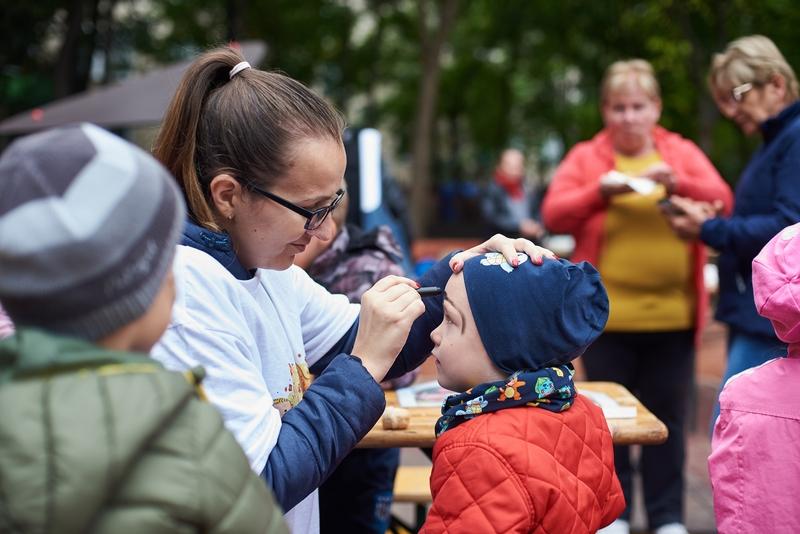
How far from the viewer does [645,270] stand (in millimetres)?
3980

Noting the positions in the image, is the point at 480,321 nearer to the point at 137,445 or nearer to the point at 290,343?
the point at 290,343

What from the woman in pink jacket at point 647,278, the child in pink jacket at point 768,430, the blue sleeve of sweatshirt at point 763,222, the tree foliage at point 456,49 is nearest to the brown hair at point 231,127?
the child in pink jacket at point 768,430

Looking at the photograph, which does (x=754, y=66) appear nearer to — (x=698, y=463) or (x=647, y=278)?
(x=647, y=278)

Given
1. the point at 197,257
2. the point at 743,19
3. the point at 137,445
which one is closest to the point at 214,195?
the point at 197,257

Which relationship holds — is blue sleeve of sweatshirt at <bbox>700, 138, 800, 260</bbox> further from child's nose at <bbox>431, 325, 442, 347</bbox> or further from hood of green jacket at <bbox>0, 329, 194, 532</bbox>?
hood of green jacket at <bbox>0, 329, 194, 532</bbox>

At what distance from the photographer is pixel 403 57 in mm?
24719

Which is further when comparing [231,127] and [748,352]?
[748,352]

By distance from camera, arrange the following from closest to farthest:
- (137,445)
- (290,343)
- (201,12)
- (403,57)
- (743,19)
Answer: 1. (137,445)
2. (290,343)
3. (743,19)
4. (201,12)
5. (403,57)

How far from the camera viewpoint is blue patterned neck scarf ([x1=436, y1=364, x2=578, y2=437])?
1.84m

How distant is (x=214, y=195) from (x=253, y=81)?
9.4 inches

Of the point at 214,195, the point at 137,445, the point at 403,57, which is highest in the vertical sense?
the point at 214,195

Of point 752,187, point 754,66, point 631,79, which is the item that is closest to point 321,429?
point 752,187

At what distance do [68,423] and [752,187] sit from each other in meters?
3.01

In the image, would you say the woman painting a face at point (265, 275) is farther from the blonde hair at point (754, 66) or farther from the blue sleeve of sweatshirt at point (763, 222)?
the blonde hair at point (754, 66)
